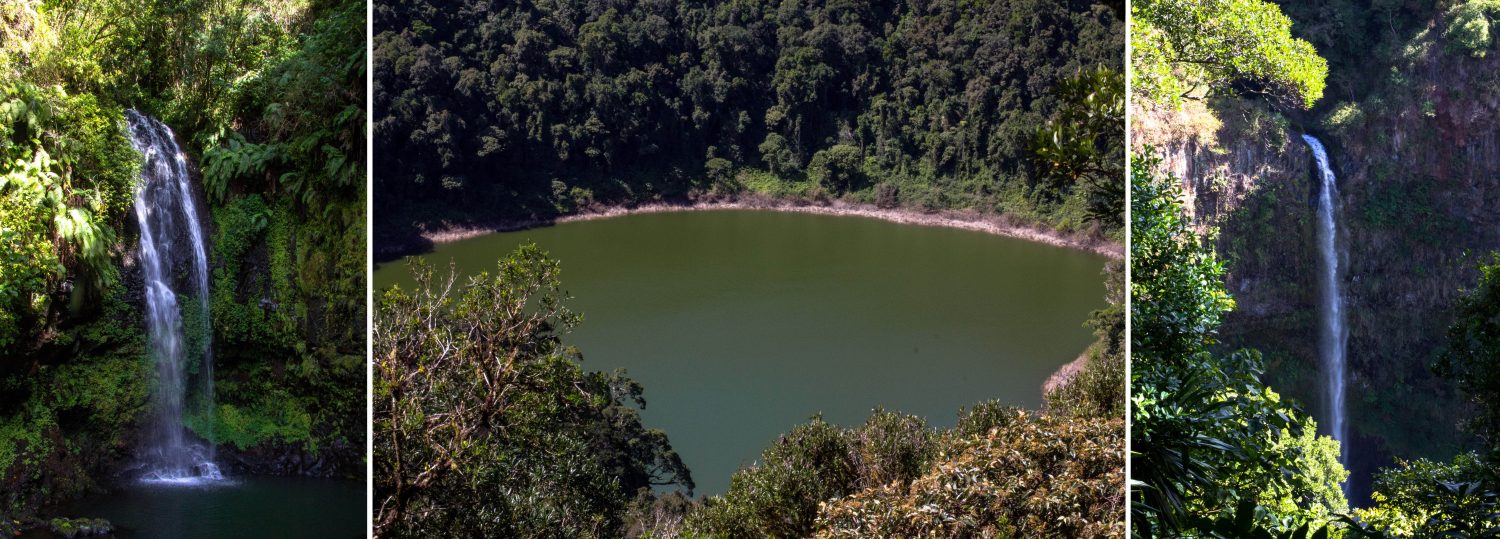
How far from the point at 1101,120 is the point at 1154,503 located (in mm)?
730

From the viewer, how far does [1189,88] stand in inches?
79.5

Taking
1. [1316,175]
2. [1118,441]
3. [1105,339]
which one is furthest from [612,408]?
[1316,175]

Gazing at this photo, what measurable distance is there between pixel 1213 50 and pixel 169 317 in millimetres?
1933

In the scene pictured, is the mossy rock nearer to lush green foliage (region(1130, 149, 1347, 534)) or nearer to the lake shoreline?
the lake shoreline

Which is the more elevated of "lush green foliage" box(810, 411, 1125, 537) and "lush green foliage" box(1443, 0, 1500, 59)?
"lush green foliage" box(1443, 0, 1500, 59)

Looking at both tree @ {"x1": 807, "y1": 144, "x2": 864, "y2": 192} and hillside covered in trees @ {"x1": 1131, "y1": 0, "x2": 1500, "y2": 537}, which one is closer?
hillside covered in trees @ {"x1": 1131, "y1": 0, "x2": 1500, "y2": 537}

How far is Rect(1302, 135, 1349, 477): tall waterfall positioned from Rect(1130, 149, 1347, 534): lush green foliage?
0.43m

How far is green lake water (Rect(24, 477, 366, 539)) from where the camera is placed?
1.35 m

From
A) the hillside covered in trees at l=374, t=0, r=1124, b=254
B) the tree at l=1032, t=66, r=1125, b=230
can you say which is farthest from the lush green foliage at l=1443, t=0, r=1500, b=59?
the tree at l=1032, t=66, r=1125, b=230

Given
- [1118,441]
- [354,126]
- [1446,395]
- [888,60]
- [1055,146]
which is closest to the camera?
[354,126]

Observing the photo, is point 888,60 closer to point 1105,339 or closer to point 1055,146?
point 1055,146

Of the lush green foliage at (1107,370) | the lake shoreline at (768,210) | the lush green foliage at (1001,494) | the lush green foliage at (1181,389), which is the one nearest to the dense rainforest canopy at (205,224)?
the lake shoreline at (768,210)

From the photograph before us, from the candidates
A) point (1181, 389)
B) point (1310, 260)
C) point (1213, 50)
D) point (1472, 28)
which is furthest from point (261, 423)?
point (1472, 28)

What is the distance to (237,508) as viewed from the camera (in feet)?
4.57
